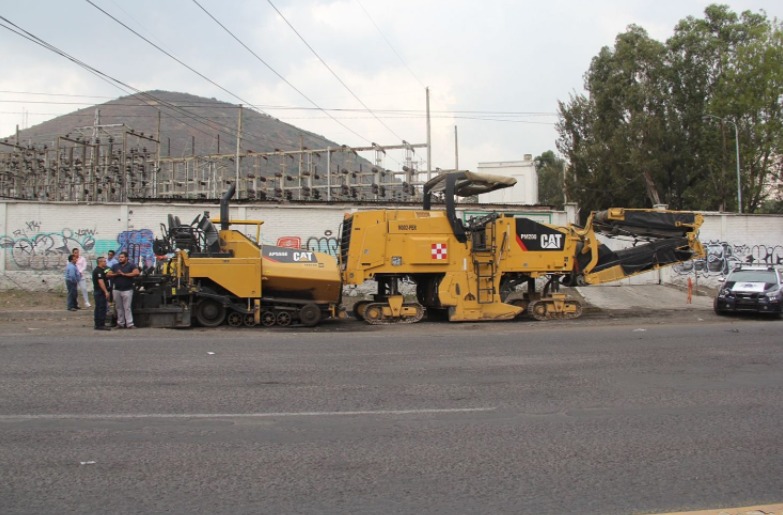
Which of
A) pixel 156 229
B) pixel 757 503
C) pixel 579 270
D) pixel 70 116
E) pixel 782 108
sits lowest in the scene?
pixel 757 503

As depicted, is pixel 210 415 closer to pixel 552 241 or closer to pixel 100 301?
pixel 100 301

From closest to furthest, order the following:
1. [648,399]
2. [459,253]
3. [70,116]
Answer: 1. [648,399]
2. [459,253]
3. [70,116]

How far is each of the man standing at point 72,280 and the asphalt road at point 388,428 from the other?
676 centimetres

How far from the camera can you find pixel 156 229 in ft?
73.2

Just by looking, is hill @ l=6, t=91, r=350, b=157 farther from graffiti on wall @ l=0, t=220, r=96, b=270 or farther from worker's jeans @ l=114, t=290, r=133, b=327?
worker's jeans @ l=114, t=290, r=133, b=327

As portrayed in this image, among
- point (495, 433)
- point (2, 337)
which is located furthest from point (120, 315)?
point (495, 433)

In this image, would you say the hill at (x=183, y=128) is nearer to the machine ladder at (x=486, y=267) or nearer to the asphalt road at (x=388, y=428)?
the machine ladder at (x=486, y=267)

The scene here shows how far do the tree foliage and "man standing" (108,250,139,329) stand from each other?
108 ft

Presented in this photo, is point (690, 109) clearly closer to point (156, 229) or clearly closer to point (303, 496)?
point (156, 229)

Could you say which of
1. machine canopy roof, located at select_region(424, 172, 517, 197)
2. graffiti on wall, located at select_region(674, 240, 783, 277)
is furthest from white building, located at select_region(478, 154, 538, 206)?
machine canopy roof, located at select_region(424, 172, 517, 197)

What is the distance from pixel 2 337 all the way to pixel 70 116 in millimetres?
149127

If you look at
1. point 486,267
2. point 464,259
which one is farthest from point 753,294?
point 464,259

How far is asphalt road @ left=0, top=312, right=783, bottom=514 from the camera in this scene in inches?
175

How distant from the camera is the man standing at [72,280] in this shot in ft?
57.5
